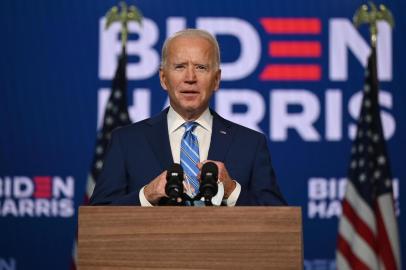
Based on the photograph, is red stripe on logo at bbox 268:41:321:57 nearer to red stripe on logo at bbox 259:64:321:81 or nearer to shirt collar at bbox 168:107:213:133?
red stripe on logo at bbox 259:64:321:81

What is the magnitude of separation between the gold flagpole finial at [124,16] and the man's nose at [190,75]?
300 centimetres

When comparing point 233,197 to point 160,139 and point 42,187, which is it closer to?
point 160,139

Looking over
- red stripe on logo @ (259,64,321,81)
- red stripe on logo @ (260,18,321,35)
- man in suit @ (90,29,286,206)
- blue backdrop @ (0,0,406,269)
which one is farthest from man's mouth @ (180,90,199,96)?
red stripe on logo @ (260,18,321,35)

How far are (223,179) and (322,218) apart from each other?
11.1 feet

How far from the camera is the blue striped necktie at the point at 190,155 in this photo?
104 inches

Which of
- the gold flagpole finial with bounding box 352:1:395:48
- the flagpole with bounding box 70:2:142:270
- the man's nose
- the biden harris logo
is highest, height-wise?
the man's nose

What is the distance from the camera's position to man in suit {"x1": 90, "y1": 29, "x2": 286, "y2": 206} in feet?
8.78

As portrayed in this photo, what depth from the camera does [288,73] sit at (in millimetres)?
5746

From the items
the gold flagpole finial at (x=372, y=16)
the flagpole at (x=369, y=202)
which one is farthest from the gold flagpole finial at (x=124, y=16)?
the flagpole at (x=369, y=202)

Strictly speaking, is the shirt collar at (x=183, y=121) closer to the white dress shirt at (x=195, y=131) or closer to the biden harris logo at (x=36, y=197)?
the white dress shirt at (x=195, y=131)

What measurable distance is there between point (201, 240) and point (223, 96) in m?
3.57

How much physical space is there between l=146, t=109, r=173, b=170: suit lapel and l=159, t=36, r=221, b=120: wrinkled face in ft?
0.38

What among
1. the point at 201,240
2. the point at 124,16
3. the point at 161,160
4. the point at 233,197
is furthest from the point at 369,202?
the point at 201,240

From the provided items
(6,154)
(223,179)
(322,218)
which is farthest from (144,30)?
(223,179)
